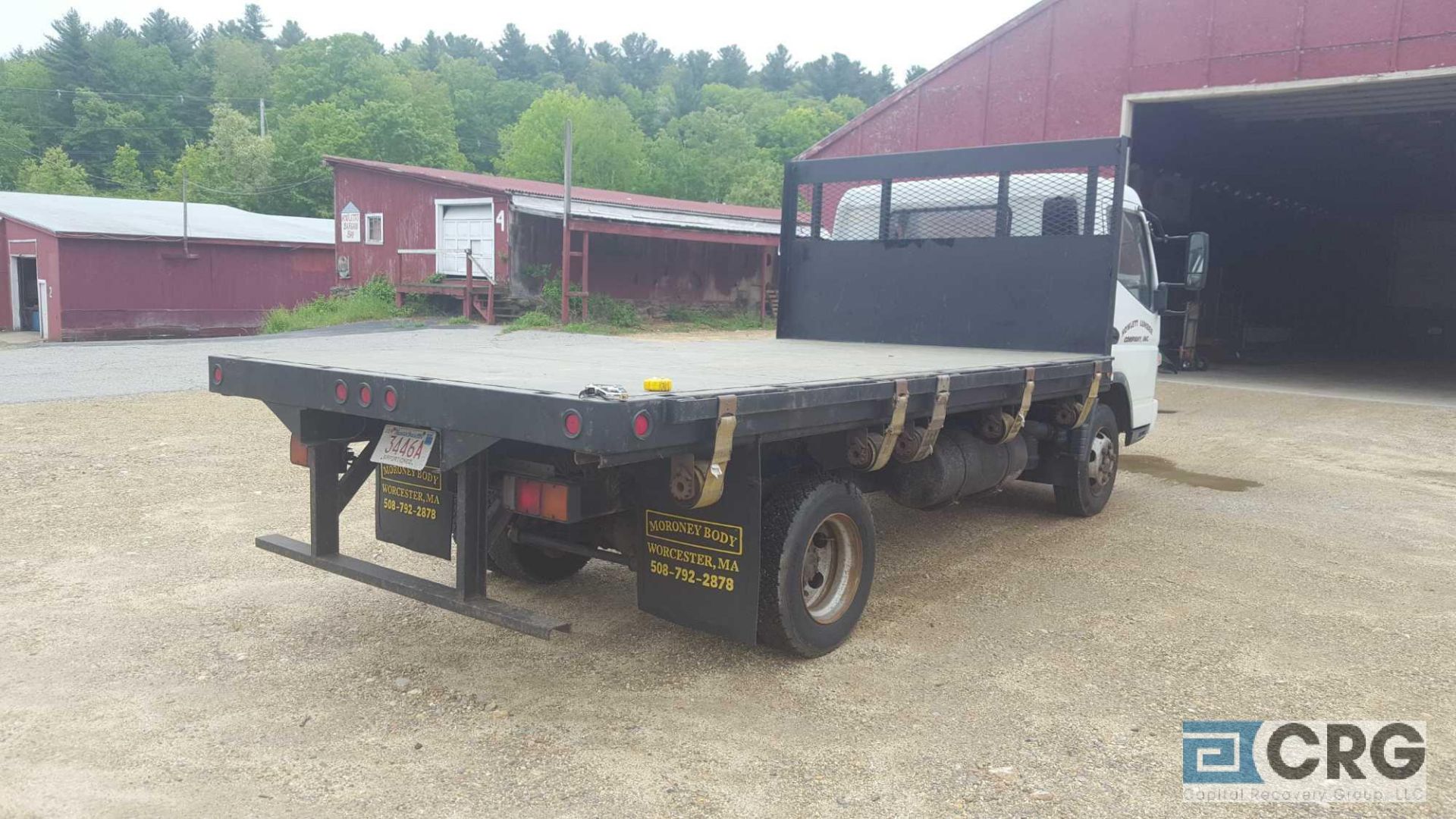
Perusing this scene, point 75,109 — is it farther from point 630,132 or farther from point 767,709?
point 767,709

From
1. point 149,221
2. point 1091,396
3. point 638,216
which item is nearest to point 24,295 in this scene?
point 149,221

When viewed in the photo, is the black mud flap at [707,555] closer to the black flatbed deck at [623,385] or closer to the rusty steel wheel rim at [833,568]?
the black flatbed deck at [623,385]

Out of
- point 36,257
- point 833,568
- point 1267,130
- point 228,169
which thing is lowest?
point 833,568

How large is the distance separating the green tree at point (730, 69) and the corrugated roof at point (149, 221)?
3212 inches

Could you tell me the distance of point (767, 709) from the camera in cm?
410

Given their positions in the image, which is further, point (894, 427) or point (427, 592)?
point (894, 427)

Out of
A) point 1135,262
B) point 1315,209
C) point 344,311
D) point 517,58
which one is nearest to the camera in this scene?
point 1135,262

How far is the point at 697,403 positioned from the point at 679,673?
5.11ft

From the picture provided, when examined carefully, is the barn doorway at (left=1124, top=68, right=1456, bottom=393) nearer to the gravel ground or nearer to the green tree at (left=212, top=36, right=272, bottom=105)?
the gravel ground

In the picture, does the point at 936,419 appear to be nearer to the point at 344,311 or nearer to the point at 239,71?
the point at 344,311

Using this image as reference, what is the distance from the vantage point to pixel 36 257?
88.8 ft

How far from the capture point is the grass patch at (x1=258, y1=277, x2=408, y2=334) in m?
24.4

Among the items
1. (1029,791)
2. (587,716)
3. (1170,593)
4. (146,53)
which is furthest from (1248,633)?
(146,53)

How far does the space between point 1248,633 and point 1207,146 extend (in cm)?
1775
